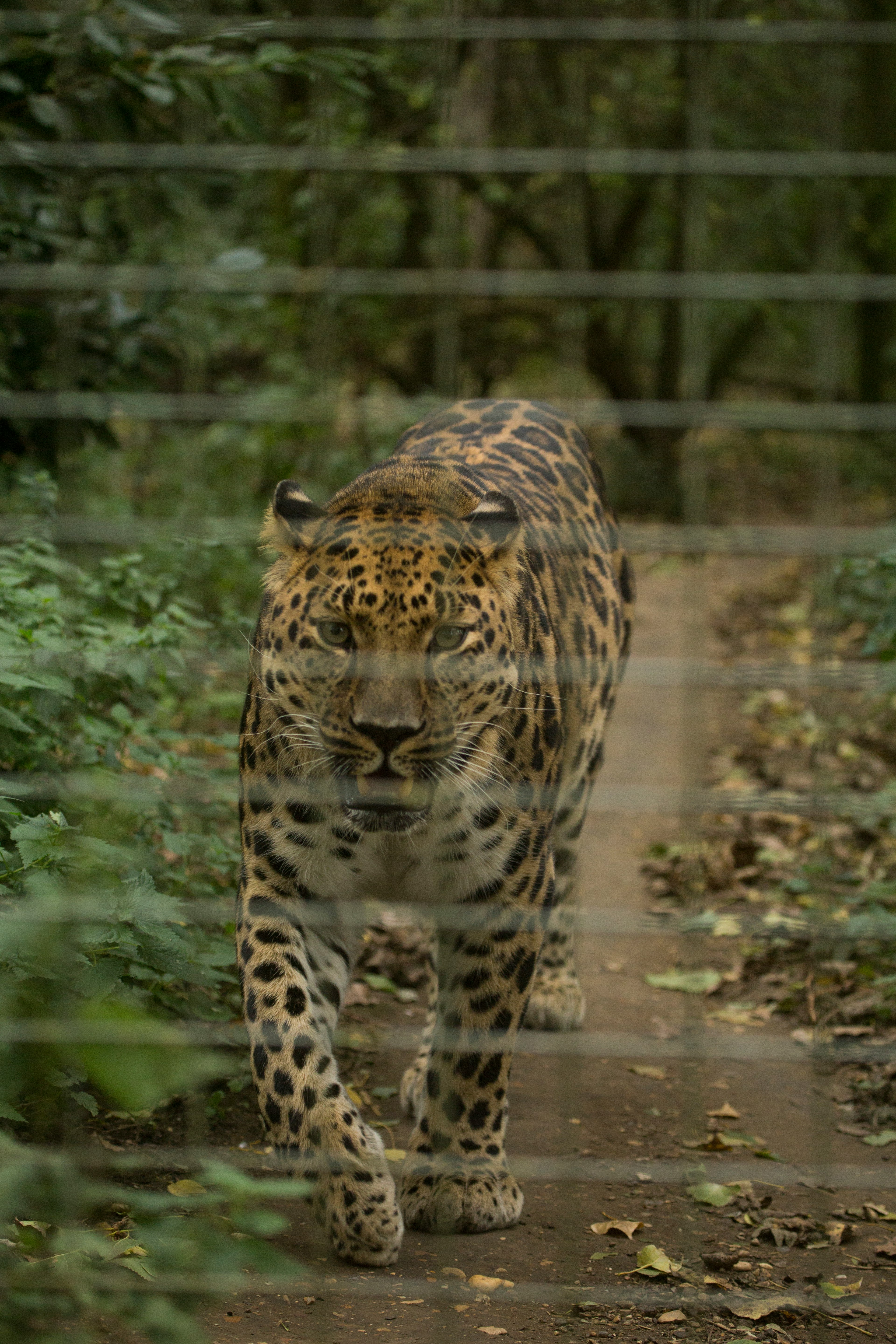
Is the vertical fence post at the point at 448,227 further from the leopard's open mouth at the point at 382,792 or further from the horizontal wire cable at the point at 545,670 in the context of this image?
the leopard's open mouth at the point at 382,792

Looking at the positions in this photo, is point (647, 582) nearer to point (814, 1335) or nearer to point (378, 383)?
point (378, 383)

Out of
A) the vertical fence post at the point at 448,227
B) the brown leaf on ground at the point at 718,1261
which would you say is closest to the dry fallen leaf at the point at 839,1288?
the brown leaf on ground at the point at 718,1261

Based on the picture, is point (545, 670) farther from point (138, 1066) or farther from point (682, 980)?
point (138, 1066)

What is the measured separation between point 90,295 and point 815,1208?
398 centimetres

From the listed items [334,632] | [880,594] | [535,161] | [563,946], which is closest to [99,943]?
[334,632]

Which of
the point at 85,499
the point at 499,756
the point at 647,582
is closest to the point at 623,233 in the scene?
the point at 647,582

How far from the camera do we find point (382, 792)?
285 centimetres

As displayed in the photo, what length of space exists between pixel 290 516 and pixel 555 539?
1.11m

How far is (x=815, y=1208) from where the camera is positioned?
332 centimetres

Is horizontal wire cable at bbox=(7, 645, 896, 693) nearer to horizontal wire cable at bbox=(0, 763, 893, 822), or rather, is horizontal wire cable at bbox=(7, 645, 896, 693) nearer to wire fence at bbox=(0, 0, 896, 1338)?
wire fence at bbox=(0, 0, 896, 1338)

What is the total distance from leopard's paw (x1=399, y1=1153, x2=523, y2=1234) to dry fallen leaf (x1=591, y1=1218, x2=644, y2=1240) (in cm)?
18

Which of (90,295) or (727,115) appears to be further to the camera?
Answer: (727,115)

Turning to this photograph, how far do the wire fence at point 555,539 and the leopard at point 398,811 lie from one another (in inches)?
3.5

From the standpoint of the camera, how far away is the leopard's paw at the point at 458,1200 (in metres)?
3.13
